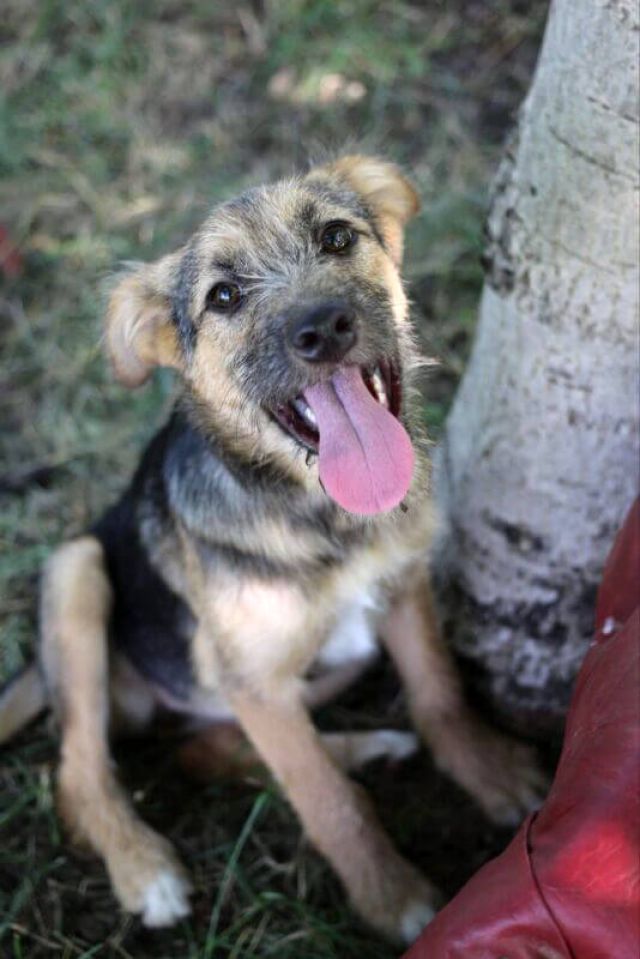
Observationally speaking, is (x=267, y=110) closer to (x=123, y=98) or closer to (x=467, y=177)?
(x=123, y=98)

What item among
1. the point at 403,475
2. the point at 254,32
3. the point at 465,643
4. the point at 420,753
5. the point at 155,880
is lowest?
the point at 155,880

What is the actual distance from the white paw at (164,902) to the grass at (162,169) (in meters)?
0.28

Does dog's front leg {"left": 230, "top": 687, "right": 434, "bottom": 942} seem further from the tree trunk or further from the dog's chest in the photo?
the tree trunk

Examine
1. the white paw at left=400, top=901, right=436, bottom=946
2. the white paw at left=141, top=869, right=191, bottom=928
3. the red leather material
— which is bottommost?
the white paw at left=141, top=869, right=191, bottom=928

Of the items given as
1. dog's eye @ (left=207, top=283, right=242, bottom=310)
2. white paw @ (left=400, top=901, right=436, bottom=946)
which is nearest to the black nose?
dog's eye @ (left=207, top=283, right=242, bottom=310)

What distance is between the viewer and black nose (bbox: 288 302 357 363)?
2723 millimetres

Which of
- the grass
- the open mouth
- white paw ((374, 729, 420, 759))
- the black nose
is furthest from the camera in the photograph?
the grass

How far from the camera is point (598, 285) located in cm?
302

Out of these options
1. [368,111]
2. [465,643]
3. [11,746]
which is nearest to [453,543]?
[465,643]

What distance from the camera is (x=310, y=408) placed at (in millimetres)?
3021

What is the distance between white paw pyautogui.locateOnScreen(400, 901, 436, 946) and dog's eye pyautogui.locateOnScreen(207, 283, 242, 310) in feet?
6.95

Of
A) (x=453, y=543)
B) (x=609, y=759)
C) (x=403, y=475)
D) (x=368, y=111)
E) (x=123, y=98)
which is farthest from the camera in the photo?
(x=123, y=98)

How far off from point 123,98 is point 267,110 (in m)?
0.96

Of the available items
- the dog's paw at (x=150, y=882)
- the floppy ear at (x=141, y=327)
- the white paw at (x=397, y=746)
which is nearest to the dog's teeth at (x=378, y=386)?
the floppy ear at (x=141, y=327)
